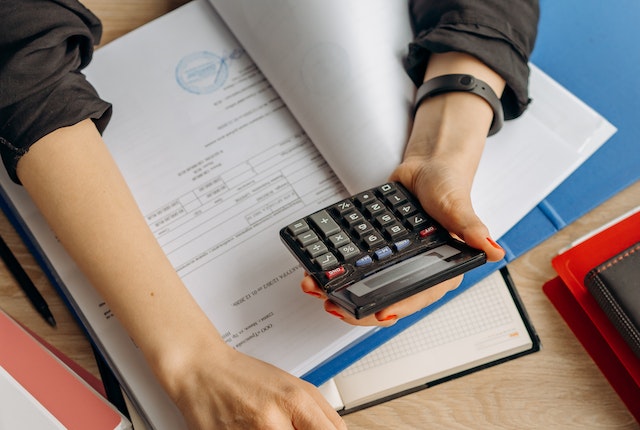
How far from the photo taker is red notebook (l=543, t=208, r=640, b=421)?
19.8 inches

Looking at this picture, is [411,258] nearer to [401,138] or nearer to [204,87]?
[401,138]

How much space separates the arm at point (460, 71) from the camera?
0.49 meters

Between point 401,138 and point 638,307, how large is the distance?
24cm

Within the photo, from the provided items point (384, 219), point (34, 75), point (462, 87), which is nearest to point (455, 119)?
point (462, 87)

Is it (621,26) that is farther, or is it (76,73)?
(621,26)

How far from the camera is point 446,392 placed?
1.67ft

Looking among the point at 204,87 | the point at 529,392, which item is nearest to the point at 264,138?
the point at 204,87

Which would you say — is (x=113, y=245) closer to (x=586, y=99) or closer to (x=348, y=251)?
(x=348, y=251)

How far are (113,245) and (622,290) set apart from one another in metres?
0.41

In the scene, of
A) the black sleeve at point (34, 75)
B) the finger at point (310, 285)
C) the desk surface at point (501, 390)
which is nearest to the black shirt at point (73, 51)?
the black sleeve at point (34, 75)

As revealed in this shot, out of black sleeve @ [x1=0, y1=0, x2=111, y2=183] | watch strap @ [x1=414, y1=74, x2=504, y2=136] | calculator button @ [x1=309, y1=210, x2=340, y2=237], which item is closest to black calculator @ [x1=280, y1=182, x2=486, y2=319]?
calculator button @ [x1=309, y1=210, x2=340, y2=237]

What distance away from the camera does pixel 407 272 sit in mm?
403

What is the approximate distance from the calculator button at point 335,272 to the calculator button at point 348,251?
1 centimetres

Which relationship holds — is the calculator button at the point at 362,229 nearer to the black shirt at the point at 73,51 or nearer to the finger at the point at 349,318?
the finger at the point at 349,318
